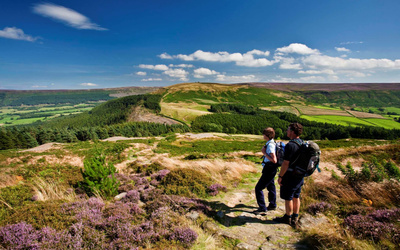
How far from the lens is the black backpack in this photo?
176 inches

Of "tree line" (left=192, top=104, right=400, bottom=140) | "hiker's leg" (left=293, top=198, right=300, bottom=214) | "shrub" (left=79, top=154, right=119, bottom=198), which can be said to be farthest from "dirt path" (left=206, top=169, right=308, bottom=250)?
"tree line" (left=192, top=104, right=400, bottom=140)

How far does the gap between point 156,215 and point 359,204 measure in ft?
20.8

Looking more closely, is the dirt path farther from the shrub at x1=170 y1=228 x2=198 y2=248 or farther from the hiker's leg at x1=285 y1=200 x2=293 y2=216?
the shrub at x1=170 y1=228 x2=198 y2=248

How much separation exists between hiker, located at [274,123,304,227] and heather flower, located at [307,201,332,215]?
88 centimetres

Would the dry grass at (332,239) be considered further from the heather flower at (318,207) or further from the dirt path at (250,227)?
the heather flower at (318,207)

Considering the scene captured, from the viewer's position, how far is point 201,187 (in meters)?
7.35

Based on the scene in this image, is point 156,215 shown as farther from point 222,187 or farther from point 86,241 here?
point 222,187

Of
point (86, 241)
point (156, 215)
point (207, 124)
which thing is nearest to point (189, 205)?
point (156, 215)

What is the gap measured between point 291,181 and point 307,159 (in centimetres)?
82

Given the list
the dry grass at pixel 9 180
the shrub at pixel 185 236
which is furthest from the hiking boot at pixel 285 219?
the dry grass at pixel 9 180

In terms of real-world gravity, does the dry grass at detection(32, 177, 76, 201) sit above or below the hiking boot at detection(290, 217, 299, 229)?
above

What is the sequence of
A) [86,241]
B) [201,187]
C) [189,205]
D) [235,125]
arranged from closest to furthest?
1. [86,241]
2. [189,205]
3. [201,187]
4. [235,125]

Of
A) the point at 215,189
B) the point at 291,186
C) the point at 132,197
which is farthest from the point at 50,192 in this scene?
the point at 291,186

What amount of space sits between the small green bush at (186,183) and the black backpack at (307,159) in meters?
3.96
